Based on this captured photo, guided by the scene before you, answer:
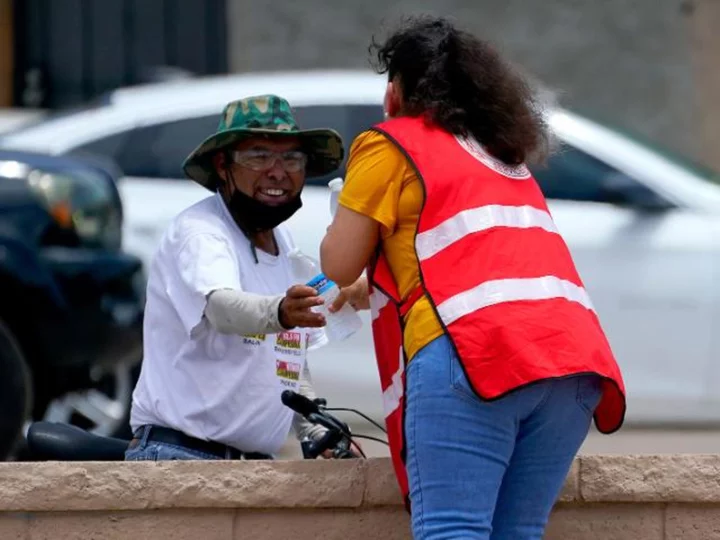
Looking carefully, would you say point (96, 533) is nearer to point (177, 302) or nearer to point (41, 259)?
point (177, 302)

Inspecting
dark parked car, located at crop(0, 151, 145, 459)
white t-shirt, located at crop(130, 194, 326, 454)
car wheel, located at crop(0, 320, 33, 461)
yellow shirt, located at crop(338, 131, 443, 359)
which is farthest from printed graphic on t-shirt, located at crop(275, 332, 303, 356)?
dark parked car, located at crop(0, 151, 145, 459)

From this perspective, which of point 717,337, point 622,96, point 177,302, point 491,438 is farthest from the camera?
point 622,96

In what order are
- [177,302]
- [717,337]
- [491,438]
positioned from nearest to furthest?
[491,438] → [177,302] → [717,337]

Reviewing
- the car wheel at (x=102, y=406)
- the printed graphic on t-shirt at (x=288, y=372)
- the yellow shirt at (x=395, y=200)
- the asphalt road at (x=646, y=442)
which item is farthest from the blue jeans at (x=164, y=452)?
the car wheel at (x=102, y=406)

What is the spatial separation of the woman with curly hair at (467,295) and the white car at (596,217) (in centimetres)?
445

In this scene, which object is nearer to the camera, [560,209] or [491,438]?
[491,438]

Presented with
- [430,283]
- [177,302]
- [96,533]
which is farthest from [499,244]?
[96,533]

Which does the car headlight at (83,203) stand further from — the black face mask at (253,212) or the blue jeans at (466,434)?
the blue jeans at (466,434)

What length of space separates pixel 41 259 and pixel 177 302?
349cm

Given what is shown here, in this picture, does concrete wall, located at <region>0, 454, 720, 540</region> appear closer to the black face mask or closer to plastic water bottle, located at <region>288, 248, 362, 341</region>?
plastic water bottle, located at <region>288, 248, 362, 341</region>

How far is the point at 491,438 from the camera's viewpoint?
12.6 feet

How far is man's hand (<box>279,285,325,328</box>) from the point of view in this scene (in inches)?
160

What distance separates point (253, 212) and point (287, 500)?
2.26ft

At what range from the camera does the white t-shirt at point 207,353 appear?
4.33m
